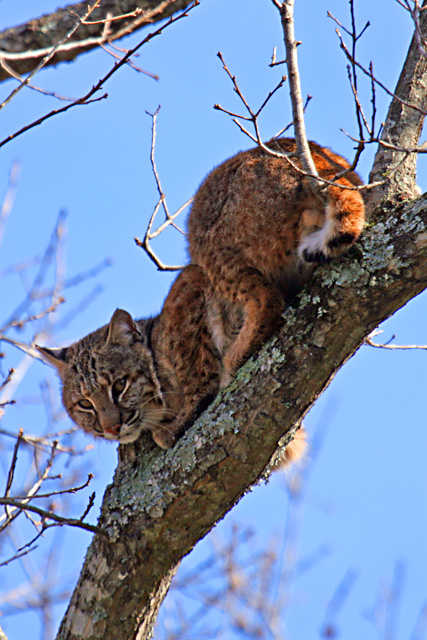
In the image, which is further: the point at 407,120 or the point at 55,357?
the point at 55,357

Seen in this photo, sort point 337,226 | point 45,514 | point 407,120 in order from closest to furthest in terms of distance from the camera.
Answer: point 45,514
point 337,226
point 407,120

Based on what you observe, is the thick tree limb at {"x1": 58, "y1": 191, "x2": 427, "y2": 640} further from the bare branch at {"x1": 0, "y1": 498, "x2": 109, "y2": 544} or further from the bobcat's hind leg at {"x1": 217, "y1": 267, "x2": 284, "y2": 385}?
the bare branch at {"x1": 0, "y1": 498, "x2": 109, "y2": 544}

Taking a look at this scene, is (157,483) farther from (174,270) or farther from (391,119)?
(391,119)

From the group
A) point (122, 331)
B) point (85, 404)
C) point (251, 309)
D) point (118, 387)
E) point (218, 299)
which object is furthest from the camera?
point (122, 331)

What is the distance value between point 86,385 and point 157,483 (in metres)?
1.46

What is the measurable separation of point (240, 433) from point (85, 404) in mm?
1828

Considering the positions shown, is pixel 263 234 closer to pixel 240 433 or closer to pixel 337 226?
pixel 337 226

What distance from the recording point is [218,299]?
3.88 m

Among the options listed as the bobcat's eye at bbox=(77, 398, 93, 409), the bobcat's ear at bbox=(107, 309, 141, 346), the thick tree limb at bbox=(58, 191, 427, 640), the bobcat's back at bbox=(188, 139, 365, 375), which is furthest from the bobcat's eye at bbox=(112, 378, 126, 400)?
the thick tree limb at bbox=(58, 191, 427, 640)

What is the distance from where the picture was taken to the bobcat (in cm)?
342

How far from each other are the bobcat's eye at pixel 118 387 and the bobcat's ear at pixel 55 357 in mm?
571

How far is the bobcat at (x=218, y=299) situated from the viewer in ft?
11.2

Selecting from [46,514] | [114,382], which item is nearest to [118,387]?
[114,382]

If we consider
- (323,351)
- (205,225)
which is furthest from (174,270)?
(323,351)
